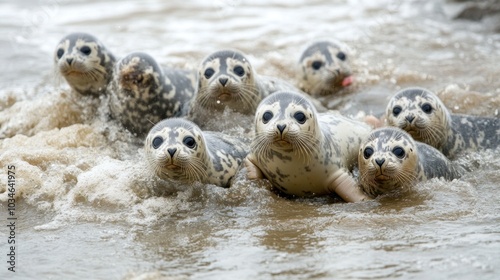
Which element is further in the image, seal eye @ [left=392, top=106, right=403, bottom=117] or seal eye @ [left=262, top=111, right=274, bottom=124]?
seal eye @ [left=392, top=106, right=403, bottom=117]

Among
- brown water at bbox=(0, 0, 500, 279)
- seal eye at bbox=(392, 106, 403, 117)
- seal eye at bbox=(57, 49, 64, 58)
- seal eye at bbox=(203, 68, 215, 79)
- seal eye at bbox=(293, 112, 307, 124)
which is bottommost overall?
brown water at bbox=(0, 0, 500, 279)

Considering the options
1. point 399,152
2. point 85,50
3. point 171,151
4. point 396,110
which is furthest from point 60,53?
point 399,152

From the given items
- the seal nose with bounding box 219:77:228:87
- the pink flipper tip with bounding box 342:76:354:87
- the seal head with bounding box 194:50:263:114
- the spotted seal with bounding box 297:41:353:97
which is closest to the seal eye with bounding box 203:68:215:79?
the seal head with bounding box 194:50:263:114

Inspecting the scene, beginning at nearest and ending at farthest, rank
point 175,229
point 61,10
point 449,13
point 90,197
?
point 175,229
point 90,197
point 449,13
point 61,10

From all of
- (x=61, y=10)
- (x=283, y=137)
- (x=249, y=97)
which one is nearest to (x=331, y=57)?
(x=249, y=97)

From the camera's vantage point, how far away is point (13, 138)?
31.4 feet

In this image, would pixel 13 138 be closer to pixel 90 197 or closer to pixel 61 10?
pixel 90 197

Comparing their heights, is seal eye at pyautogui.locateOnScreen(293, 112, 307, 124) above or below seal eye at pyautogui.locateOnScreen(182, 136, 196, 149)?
above

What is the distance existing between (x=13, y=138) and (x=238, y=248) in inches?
153

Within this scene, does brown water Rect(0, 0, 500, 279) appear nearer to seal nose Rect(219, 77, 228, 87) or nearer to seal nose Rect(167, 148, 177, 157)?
seal nose Rect(167, 148, 177, 157)

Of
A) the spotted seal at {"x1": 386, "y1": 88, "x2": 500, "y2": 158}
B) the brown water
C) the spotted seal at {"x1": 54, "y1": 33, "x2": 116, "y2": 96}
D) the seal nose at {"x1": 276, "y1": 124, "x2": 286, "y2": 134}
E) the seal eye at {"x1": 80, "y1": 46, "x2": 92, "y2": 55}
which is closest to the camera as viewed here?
the brown water

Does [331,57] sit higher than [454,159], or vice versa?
[331,57]

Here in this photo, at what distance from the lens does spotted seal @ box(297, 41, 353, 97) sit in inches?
443

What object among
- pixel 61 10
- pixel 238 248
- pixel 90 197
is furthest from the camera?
pixel 61 10
